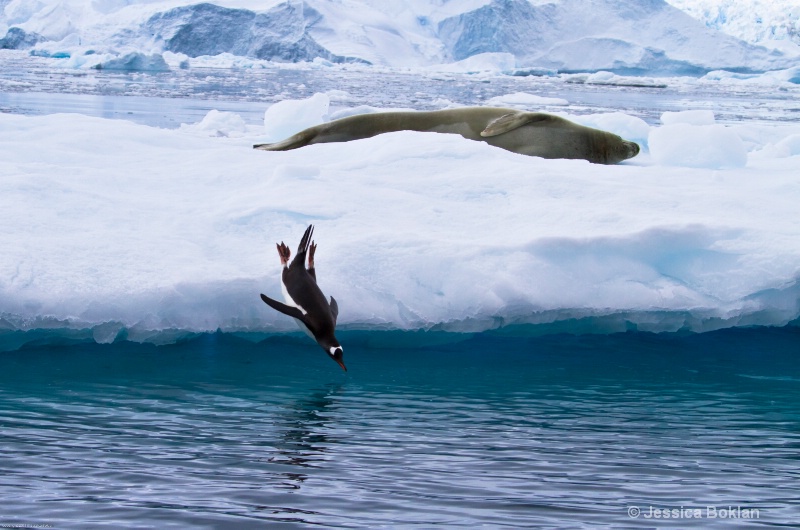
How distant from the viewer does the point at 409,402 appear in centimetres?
304

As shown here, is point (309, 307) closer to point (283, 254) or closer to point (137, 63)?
point (283, 254)

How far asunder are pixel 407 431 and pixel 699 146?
4264 mm

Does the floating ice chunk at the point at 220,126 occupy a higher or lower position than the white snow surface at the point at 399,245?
higher

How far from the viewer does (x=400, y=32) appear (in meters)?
56.9

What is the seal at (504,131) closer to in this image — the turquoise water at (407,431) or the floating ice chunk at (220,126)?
the floating ice chunk at (220,126)

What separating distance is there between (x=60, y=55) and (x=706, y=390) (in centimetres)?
3867

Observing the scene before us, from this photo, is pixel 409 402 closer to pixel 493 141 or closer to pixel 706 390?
pixel 706 390

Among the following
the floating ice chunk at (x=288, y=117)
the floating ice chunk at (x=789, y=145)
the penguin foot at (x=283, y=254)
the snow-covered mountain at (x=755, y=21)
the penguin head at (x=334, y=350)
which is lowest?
the penguin head at (x=334, y=350)

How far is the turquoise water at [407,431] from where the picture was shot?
219 cm

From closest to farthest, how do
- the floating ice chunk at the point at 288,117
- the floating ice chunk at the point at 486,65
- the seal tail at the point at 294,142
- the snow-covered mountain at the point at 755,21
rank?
the seal tail at the point at 294,142
the floating ice chunk at the point at 288,117
the floating ice chunk at the point at 486,65
the snow-covered mountain at the point at 755,21

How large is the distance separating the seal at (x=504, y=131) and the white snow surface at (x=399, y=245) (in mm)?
1878

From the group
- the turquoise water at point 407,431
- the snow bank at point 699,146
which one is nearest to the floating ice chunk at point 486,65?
the snow bank at point 699,146

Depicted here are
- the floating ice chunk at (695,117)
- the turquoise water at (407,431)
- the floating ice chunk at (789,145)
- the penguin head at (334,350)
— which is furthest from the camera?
the floating ice chunk at (695,117)

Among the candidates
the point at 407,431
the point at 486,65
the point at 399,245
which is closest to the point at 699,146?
the point at 399,245
